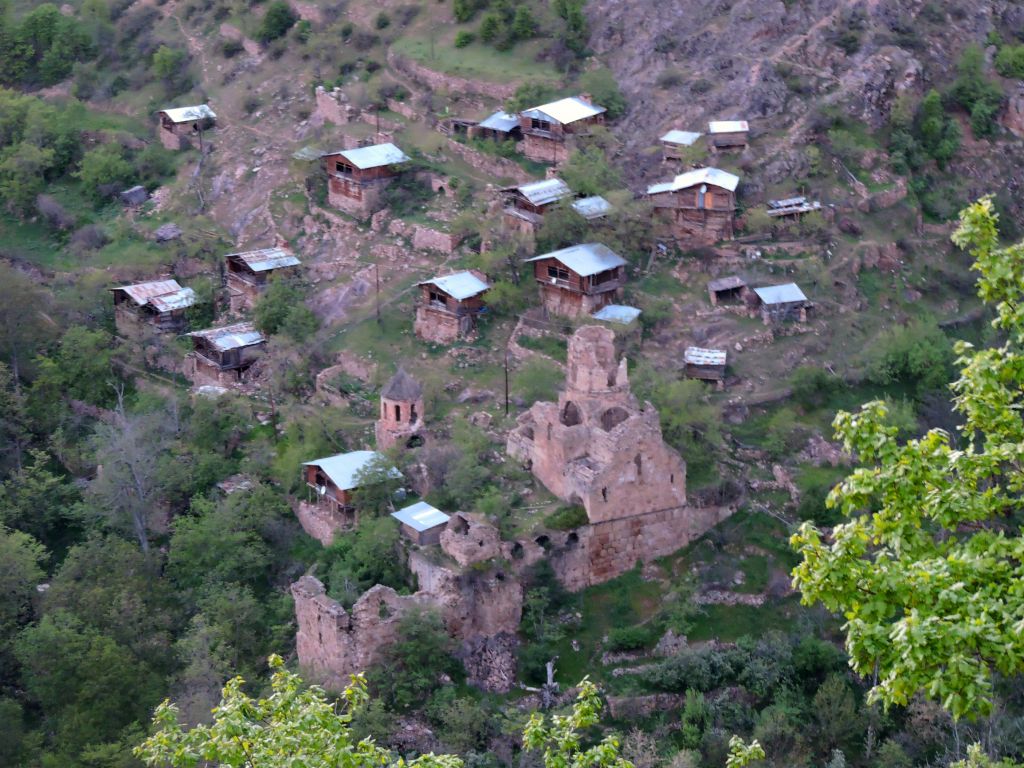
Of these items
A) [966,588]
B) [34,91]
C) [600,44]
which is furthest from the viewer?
[34,91]

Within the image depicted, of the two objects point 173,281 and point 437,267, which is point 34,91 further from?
point 437,267

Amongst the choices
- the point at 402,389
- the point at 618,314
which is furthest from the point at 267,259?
the point at 618,314

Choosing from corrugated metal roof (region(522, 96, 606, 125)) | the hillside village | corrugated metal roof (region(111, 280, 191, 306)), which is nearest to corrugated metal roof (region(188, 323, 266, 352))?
the hillside village

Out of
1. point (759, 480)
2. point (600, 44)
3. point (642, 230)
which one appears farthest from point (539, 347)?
point (600, 44)

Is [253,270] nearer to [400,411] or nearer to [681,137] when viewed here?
[400,411]

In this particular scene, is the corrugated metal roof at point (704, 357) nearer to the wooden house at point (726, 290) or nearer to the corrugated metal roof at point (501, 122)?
the wooden house at point (726, 290)

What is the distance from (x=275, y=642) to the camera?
30.3 meters

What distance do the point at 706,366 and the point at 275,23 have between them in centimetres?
2641

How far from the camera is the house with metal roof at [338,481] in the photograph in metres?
32.1

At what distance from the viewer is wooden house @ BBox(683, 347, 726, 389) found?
35156 mm

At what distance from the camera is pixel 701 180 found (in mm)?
39094

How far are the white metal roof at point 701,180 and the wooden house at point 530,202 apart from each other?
2.82 meters

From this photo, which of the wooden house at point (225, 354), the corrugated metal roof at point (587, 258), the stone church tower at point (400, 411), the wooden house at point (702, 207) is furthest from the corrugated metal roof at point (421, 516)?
the wooden house at point (702, 207)

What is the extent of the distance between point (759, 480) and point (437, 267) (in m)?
12.3
